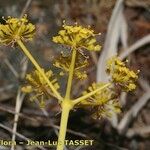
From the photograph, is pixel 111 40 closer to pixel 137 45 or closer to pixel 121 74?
pixel 137 45

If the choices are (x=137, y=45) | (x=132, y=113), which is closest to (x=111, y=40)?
(x=137, y=45)

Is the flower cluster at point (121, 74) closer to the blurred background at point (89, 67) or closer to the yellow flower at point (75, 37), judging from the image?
the yellow flower at point (75, 37)

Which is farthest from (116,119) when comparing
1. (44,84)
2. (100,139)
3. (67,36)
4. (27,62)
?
(67,36)

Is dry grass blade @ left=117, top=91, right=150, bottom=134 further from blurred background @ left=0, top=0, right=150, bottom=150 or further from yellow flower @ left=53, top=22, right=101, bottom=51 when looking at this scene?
yellow flower @ left=53, top=22, right=101, bottom=51

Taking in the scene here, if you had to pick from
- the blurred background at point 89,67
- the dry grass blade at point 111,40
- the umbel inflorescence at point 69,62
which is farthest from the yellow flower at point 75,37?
the dry grass blade at point 111,40

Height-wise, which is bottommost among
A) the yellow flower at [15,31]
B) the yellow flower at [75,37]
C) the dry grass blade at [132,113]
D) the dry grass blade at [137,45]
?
the yellow flower at [75,37]

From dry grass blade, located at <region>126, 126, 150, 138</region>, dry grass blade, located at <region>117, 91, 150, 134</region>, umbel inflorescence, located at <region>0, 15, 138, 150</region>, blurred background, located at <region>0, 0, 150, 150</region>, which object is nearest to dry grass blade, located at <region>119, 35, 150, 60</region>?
blurred background, located at <region>0, 0, 150, 150</region>

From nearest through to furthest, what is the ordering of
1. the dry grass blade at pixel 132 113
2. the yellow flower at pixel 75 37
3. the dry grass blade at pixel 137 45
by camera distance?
the yellow flower at pixel 75 37, the dry grass blade at pixel 132 113, the dry grass blade at pixel 137 45

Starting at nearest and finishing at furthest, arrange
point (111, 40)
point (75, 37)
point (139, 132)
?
point (75, 37)
point (139, 132)
point (111, 40)

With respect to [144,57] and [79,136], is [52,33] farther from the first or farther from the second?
[79,136]
